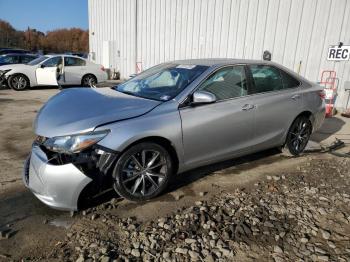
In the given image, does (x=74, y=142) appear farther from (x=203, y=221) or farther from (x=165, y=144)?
(x=203, y=221)

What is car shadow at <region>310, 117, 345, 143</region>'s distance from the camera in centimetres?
645

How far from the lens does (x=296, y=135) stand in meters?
5.07

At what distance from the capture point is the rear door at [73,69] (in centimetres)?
1252

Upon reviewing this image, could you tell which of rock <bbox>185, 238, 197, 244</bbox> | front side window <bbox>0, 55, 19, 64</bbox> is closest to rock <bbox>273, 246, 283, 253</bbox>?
rock <bbox>185, 238, 197, 244</bbox>

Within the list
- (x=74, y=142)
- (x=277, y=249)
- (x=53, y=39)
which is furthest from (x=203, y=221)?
(x=53, y=39)

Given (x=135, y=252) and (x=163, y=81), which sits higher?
(x=163, y=81)

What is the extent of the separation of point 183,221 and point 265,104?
6.94 feet

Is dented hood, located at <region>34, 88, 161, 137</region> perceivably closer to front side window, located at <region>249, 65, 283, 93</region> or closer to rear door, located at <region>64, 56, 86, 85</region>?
front side window, located at <region>249, 65, 283, 93</region>

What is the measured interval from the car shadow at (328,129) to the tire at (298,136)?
1.17 m

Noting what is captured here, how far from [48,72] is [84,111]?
398 inches

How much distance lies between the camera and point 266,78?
457cm

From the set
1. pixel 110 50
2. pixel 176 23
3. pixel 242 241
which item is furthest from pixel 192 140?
pixel 110 50

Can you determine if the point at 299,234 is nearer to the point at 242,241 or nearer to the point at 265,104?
the point at 242,241

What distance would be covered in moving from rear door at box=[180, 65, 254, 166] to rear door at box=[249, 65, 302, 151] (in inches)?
7.1
